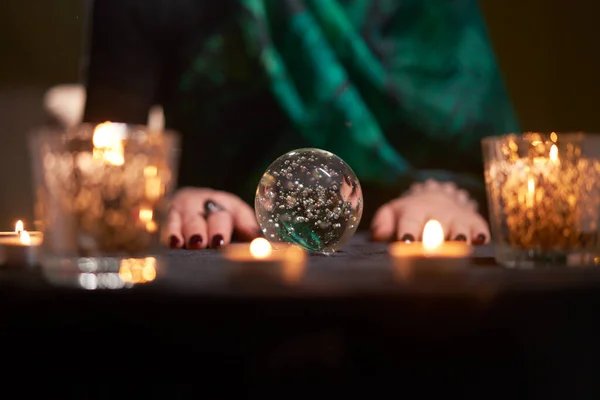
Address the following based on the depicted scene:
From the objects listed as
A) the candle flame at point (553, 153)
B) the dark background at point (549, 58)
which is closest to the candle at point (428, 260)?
the candle flame at point (553, 153)

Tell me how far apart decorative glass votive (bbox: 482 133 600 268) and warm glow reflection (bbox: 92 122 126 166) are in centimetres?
31

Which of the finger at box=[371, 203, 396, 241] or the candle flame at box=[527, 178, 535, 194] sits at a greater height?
the candle flame at box=[527, 178, 535, 194]

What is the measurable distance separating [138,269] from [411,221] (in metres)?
0.43

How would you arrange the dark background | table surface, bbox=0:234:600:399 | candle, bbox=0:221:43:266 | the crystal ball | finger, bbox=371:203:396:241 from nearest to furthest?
1. table surface, bbox=0:234:600:399
2. candle, bbox=0:221:43:266
3. the crystal ball
4. finger, bbox=371:203:396:241
5. the dark background

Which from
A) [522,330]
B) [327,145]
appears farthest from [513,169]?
[327,145]

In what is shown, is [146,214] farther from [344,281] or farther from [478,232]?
[478,232]

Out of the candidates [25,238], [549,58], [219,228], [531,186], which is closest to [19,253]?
[25,238]

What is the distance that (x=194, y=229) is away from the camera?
0.79 meters

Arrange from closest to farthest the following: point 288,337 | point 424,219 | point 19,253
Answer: point 288,337
point 19,253
point 424,219

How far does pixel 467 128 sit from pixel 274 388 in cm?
107

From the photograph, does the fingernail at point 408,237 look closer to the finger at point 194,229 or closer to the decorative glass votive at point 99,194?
the finger at point 194,229

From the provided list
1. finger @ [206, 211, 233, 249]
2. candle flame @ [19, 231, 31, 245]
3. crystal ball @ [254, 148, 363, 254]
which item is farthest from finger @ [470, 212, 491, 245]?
candle flame @ [19, 231, 31, 245]

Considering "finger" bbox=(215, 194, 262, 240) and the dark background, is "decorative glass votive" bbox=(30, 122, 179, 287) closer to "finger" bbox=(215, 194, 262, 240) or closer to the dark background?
"finger" bbox=(215, 194, 262, 240)

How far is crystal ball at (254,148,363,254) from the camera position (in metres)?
0.74
